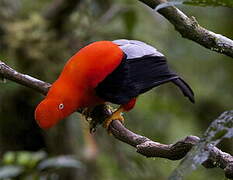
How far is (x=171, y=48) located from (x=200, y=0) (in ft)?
9.15

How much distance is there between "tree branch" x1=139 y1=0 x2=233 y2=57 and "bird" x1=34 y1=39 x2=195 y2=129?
1.51ft

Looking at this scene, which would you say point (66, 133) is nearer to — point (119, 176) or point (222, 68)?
point (119, 176)

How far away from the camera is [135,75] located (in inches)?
63.2

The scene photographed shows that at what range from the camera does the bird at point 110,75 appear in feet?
5.18

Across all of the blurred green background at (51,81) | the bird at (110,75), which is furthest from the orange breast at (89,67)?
the blurred green background at (51,81)

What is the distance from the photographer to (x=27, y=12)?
131 inches

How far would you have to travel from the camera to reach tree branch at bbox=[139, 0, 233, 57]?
1034 mm

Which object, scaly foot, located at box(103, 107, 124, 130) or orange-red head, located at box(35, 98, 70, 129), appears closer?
orange-red head, located at box(35, 98, 70, 129)

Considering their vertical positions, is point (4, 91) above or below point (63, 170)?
above

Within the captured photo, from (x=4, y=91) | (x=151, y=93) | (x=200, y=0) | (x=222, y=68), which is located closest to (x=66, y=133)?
(x=4, y=91)

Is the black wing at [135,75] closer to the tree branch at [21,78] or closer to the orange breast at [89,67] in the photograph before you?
the orange breast at [89,67]

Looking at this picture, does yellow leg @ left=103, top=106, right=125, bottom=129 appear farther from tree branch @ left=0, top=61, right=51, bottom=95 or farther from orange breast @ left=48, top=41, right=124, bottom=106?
tree branch @ left=0, top=61, right=51, bottom=95

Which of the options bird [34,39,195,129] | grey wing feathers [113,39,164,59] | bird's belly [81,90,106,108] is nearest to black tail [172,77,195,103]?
bird [34,39,195,129]

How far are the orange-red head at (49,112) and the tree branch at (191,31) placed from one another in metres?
0.53
